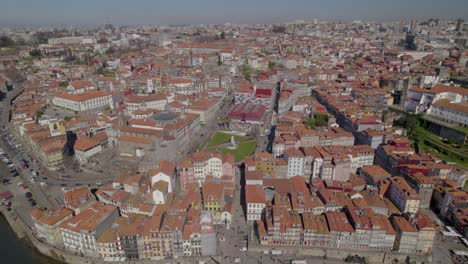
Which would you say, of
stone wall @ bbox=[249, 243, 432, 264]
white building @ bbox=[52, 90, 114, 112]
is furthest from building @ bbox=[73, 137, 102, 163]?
stone wall @ bbox=[249, 243, 432, 264]

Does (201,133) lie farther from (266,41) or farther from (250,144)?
(266,41)

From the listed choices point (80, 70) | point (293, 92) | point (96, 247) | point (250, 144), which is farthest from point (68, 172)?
point (80, 70)

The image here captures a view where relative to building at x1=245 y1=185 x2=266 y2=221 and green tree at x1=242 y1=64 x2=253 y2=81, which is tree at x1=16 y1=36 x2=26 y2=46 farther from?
building at x1=245 y1=185 x2=266 y2=221

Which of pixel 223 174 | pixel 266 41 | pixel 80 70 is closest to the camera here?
pixel 223 174

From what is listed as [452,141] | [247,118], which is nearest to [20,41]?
[247,118]

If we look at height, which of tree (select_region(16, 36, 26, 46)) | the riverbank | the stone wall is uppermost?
tree (select_region(16, 36, 26, 46))

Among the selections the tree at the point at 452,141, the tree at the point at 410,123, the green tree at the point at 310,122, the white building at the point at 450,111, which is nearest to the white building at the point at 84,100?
the green tree at the point at 310,122

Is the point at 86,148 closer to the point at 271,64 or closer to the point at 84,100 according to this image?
the point at 84,100
